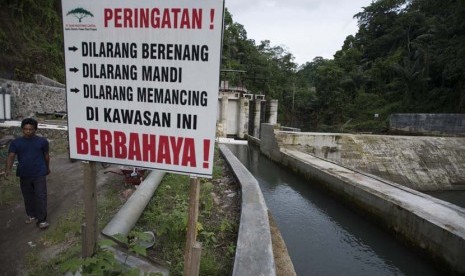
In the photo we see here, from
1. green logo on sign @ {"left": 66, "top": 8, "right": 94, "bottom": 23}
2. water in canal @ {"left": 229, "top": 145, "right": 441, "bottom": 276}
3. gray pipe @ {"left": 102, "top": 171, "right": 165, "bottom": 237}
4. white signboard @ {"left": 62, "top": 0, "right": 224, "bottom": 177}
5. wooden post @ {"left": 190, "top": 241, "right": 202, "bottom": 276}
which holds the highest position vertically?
green logo on sign @ {"left": 66, "top": 8, "right": 94, "bottom": 23}

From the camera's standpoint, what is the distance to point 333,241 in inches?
263

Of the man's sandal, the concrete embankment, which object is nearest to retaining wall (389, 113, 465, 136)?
the concrete embankment

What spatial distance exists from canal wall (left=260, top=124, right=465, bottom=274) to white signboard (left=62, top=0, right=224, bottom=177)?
5261 millimetres

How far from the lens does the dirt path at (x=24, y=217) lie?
2.93 meters

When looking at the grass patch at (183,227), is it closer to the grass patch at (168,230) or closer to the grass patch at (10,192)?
the grass patch at (168,230)

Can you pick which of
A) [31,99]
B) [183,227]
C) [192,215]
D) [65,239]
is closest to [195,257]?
[192,215]

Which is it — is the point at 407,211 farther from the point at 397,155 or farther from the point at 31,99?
the point at 31,99

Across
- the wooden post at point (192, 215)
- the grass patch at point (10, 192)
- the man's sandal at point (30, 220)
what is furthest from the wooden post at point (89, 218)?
the grass patch at point (10, 192)

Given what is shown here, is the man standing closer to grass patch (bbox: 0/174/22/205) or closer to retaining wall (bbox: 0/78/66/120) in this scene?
grass patch (bbox: 0/174/22/205)

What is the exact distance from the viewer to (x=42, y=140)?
3787 mm

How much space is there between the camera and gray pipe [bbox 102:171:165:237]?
3.13 metres

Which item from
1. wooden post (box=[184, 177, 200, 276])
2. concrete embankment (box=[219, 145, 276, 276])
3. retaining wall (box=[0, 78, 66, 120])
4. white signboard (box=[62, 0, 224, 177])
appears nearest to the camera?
white signboard (box=[62, 0, 224, 177])

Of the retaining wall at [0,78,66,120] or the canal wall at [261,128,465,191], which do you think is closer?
the retaining wall at [0,78,66,120]

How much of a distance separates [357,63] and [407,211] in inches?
1532
